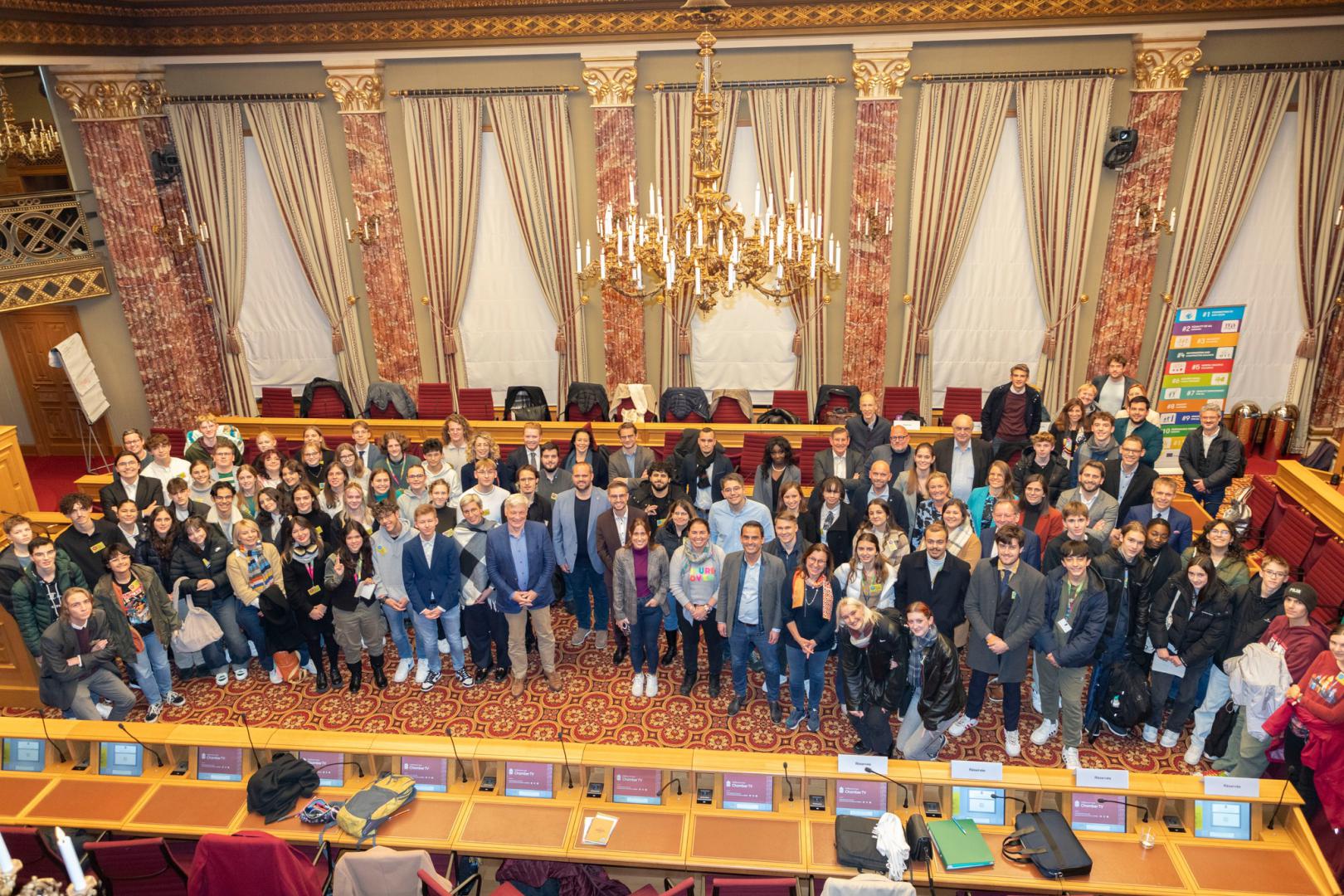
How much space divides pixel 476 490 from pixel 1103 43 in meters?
8.13

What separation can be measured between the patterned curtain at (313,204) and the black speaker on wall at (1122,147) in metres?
8.96

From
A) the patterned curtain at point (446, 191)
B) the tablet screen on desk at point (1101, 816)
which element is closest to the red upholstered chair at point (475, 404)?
the patterned curtain at point (446, 191)

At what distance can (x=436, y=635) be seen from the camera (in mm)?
6770

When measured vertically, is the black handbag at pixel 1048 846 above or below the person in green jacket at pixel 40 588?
below

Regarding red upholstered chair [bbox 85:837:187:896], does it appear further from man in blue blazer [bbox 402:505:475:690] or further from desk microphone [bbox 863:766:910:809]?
desk microphone [bbox 863:766:910:809]

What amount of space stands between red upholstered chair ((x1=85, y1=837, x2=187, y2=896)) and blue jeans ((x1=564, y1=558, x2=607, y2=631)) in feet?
10.2

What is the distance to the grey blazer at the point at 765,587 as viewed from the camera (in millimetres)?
5801

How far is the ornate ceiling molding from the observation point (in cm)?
929

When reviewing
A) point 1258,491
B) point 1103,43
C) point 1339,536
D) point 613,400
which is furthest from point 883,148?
point 1339,536

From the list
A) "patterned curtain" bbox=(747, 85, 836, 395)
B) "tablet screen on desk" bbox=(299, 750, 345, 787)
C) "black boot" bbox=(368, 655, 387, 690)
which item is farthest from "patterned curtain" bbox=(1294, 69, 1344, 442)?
"tablet screen on desk" bbox=(299, 750, 345, 787)

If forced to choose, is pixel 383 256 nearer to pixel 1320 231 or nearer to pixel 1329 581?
pixel 1329 581

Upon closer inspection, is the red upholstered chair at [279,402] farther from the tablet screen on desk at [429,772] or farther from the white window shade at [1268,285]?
the white window shade at [1268,285]

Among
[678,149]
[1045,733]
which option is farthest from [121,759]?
[678,149]

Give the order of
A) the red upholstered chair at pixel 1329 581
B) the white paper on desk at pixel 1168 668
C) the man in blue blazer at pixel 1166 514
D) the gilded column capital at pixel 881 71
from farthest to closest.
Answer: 1. the gilded column capital at pixel 881 71
2. the red upholstered chair at pixel 1329 581
3. the man in blue blazer at pixel 1166 514
4. the white paper on desk at pixel 1168 668
